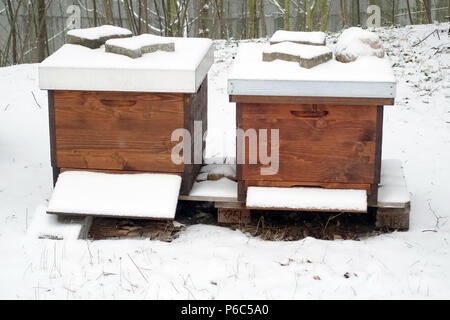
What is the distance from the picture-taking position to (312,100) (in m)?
3.47

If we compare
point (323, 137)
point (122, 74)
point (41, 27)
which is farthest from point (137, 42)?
point (41, 27)

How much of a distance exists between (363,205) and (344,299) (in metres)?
0.81

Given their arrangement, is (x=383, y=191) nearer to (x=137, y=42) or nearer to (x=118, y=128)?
(x=118, y=128)

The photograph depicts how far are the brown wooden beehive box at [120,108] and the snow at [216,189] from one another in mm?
79

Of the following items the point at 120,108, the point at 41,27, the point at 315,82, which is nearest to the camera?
the point at 315,82

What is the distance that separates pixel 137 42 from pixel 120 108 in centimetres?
44

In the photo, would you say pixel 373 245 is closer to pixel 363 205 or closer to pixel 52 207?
pixel 363 205

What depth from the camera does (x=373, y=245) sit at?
11.5 feet

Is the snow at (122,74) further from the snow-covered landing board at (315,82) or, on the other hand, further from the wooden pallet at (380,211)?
the wooden pallet at (380,211)

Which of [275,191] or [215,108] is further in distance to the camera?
[215,108]

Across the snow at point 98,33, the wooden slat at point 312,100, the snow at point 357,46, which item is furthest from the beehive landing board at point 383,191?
the snow at point 98,33

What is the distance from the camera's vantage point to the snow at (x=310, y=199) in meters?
3.59

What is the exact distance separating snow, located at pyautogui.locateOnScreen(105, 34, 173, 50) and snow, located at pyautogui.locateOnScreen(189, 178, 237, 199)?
85 centimetres
